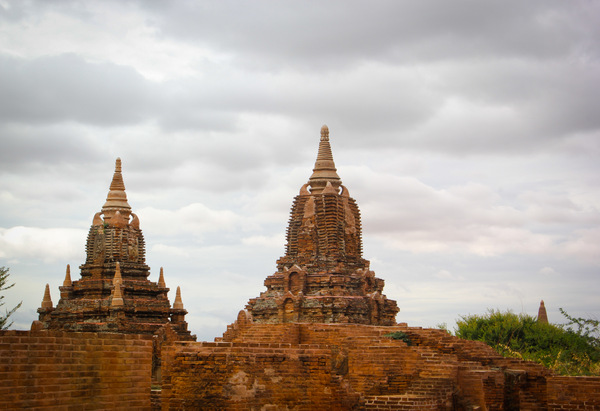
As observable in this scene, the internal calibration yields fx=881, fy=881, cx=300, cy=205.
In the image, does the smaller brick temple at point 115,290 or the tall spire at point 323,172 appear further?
the smaller brick temple at point 115,290

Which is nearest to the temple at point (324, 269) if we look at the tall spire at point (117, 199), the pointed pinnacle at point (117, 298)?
the pointed pinnacle at point (117, 298)

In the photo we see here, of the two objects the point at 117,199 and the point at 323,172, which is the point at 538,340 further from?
the point at 117,199

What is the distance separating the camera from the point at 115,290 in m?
46.1

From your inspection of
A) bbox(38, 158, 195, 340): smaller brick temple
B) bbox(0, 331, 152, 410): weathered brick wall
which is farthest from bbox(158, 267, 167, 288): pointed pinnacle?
bbox(0, 331, 152, 410): weathered brick wall

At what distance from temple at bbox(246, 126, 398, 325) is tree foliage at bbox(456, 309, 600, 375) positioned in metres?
7.65

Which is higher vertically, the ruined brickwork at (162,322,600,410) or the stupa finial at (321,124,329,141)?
the stupa finial at (321,124,329,141)

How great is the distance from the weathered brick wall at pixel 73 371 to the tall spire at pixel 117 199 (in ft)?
116

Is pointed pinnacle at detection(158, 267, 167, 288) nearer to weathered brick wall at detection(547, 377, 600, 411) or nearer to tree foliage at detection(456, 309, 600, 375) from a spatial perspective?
tree foliage at detection(456, 309, 600, 375)

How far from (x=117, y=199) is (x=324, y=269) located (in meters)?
18.2

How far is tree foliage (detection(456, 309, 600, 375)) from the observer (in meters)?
39.3

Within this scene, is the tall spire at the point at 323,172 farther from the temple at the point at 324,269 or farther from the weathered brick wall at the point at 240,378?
the weathered brick wall at the point at 240,378

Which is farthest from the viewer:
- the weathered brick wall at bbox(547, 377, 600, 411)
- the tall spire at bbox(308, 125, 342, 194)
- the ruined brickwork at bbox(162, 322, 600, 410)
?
the tall spire at bbox(308, 125, 342, 194)

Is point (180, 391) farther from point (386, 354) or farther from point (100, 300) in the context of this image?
point (100, 300)

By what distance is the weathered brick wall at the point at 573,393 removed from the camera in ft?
85.4
